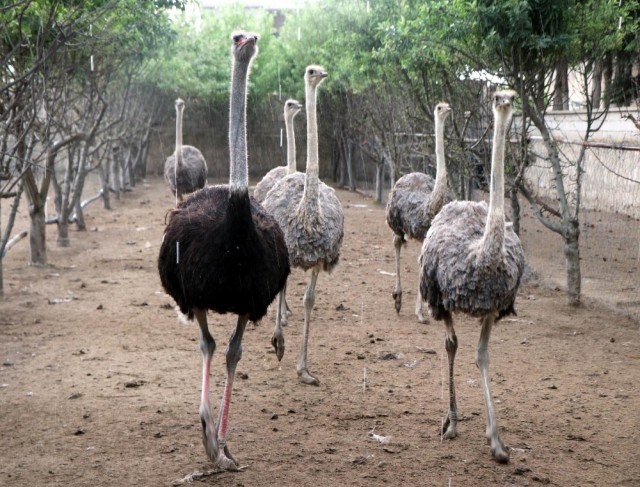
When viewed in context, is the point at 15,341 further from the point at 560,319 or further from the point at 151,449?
the point at 560,319

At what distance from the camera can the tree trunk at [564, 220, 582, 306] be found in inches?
332

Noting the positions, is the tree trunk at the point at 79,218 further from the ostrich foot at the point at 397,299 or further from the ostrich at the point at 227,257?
the ostrich at the point at 227,257

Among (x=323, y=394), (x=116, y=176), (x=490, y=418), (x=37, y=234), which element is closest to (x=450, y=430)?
(x=490, y=418)

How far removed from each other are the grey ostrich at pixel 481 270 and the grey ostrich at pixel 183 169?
28.8 ft

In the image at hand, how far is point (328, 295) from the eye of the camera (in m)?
9.41

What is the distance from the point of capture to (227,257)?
4.46 meters

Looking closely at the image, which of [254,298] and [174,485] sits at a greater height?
[254,298]

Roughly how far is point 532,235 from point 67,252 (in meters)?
6.85

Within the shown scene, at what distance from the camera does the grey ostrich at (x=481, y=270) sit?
4.86 metres

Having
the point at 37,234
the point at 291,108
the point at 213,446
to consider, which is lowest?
the point at 213,446

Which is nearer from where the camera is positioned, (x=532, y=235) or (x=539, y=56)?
(x=539, y=56)

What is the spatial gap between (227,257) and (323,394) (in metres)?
1.91

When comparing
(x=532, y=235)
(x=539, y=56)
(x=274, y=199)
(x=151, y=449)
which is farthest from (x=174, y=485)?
(x=532, y=235)

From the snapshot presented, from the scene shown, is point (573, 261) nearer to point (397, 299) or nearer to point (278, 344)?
point (397, 299)
